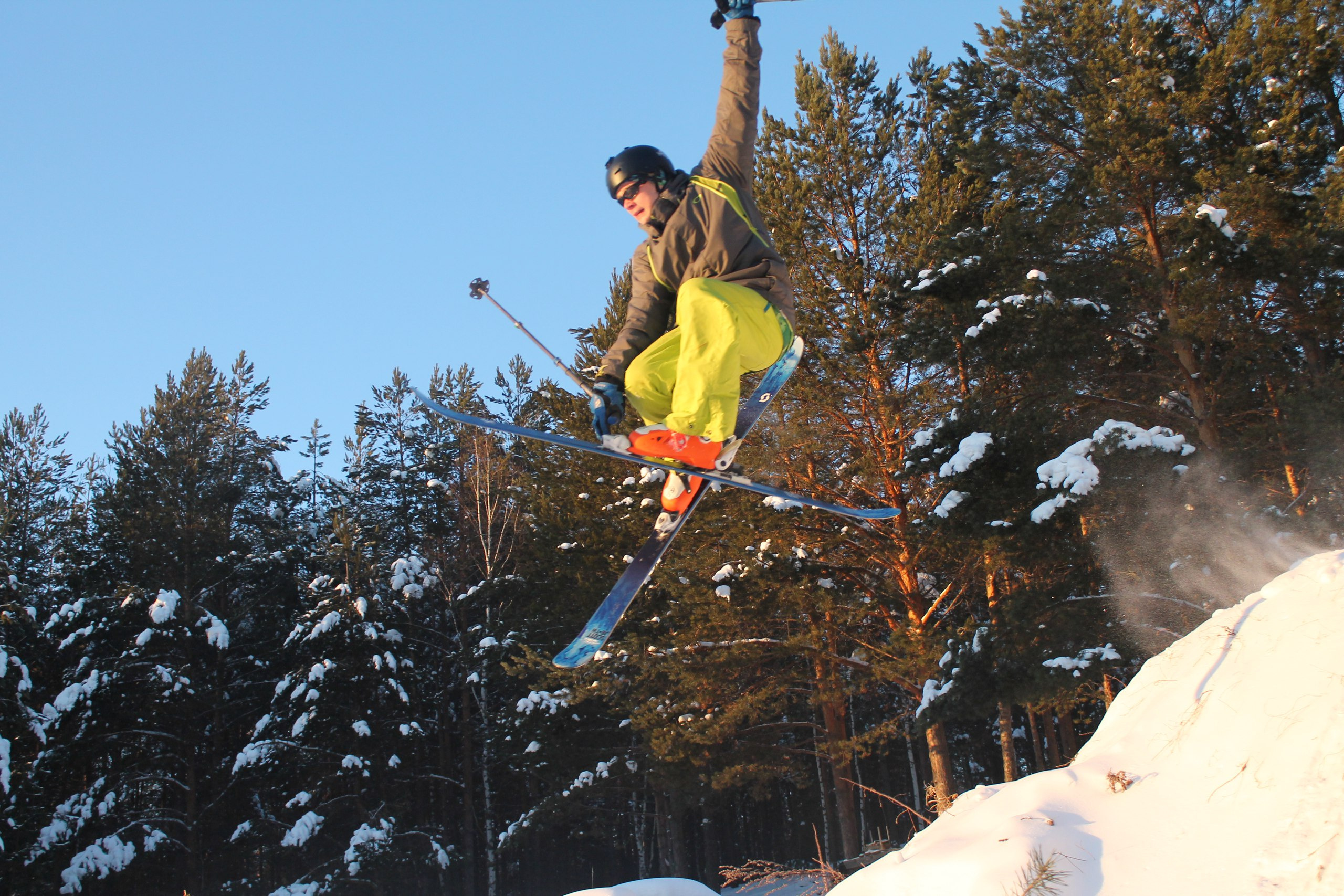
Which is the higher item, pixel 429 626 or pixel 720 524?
pixel 429 626

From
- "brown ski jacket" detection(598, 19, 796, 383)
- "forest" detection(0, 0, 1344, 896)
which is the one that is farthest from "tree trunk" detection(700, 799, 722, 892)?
"brown ski jacket" detection(598, 19, 796, 383)

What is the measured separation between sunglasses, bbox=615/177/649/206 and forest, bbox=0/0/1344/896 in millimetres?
2735

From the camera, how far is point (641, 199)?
3633 mm

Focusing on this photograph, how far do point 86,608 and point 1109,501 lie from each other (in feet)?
51.8

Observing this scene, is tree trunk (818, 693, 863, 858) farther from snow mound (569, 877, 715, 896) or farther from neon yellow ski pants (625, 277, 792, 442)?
neon yellow ski pants (625, 277, 792, 442)

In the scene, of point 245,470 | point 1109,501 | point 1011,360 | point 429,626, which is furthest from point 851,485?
point 245,470

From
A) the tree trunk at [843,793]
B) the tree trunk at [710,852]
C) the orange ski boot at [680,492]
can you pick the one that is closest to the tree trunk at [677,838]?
the tree trunk at [710,852]

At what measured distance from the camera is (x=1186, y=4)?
9555mm

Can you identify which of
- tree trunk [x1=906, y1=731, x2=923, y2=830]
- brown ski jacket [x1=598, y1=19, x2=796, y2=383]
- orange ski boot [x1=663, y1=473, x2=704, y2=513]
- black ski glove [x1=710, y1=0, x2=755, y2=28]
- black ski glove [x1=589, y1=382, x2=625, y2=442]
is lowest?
tree trunk [x1=906, y1=731, x2=923, y2=830]

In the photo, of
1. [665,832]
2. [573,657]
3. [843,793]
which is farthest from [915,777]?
[573,657]

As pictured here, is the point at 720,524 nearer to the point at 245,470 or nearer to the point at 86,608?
the point at 86,608

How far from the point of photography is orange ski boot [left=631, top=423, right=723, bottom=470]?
3740mm

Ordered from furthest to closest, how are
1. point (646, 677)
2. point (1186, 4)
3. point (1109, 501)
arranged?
point (646, 677) < point (1186, 4) < point (1109, 501)

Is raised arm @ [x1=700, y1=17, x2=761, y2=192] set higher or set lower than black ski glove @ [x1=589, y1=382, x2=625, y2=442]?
higher
